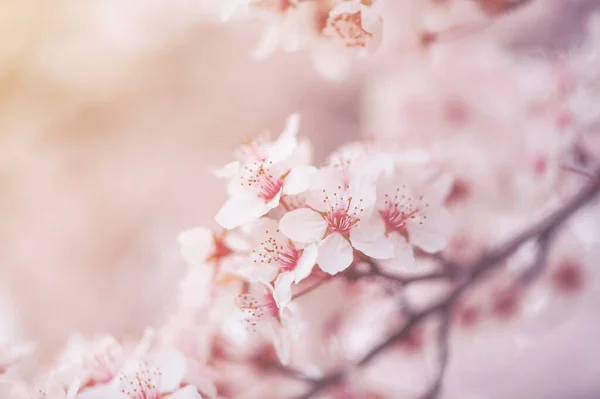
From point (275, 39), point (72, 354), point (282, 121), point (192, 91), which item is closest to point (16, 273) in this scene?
point (192, 91)

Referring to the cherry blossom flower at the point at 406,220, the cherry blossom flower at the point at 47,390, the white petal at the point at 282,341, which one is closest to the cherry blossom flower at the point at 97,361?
the cherry blossom flower at the point at 47,390

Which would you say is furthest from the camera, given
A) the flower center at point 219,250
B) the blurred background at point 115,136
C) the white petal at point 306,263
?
the blurred background at point 115,136

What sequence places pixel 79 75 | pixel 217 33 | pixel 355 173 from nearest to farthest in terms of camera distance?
pixel 355 173, pixel 79 75, pixel 217 33

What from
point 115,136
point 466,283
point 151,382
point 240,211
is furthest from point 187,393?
point 115,136

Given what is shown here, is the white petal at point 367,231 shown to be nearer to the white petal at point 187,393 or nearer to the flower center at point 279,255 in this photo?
the flower center at point 279,255

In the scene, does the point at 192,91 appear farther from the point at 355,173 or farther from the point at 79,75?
the point at 355,173

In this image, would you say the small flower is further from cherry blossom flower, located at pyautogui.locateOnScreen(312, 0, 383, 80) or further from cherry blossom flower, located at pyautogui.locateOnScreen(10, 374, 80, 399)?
cherry blossom flower, located at pyautogui.locateOnScreen(10, 374, 80, 399)
